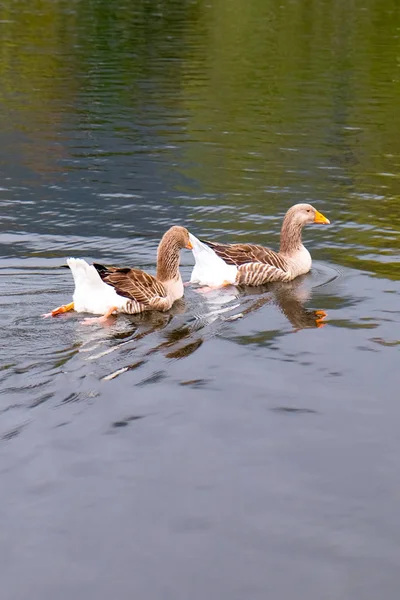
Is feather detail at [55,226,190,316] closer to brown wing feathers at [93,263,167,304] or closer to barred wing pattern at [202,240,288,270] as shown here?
brown wing feathers at [93,263,167,304]

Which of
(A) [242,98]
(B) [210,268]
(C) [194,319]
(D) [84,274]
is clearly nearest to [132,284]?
(D) [84,274]

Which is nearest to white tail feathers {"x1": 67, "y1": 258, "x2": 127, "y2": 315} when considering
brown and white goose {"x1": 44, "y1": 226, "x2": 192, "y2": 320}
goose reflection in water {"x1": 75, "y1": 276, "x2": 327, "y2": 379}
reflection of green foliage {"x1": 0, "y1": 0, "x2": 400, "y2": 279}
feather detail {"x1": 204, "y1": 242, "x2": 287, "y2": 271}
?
brown and white goose {"x1": 44, "y1": 226, "x2": 192, "y2": 320}

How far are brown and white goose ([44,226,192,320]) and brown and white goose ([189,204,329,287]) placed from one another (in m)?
0.65

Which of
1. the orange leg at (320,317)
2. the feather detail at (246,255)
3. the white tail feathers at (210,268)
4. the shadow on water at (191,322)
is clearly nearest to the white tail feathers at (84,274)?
the shadow on water at (191,322)

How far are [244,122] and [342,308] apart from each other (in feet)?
72.1

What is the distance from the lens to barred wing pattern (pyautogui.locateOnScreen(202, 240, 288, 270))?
19.6m

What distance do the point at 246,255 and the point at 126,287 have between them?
3281 mm

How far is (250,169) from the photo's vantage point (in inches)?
1244

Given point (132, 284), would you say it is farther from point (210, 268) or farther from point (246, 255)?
point (246, 255)

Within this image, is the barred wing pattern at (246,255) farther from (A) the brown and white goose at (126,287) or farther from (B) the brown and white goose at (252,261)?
(A) the brown and white goose at (126,287)

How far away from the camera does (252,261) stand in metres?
19.6

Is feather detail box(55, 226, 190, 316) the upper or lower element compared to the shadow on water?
upper

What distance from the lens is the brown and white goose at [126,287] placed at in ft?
55.0

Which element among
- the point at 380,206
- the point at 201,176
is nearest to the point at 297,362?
the point at 380,206
